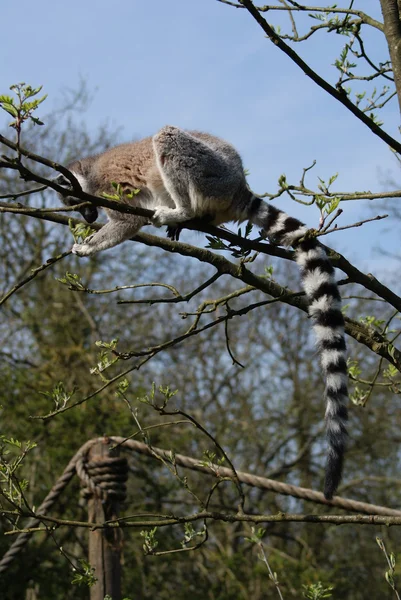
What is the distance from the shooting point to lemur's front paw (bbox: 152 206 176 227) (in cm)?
387

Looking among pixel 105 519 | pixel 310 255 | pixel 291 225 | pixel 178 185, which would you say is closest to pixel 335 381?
pixel 310 255

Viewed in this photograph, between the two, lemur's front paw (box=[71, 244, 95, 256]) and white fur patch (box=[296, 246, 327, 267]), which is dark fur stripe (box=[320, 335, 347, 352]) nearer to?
white fur patch (box=[296, 246, 327, 267])

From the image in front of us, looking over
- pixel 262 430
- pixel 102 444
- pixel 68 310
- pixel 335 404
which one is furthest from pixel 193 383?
pixel 335 404

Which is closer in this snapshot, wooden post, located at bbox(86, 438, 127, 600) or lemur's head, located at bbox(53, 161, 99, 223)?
wooden post, located at bbox(86, 438, 127, 600)

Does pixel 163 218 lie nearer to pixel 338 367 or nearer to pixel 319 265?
pixel 319 265

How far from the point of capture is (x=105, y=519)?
4.25 meters

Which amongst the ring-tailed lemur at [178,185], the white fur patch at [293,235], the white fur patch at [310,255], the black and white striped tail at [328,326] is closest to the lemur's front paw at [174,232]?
the ring-tailed lemur at [178,185]

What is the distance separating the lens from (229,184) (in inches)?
171

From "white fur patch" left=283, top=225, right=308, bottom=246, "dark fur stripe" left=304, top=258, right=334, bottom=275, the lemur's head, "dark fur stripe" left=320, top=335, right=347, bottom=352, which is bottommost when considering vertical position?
"dark fur stripe" left=320, top=335, right=347, bottom=352

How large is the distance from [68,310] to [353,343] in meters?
5.10

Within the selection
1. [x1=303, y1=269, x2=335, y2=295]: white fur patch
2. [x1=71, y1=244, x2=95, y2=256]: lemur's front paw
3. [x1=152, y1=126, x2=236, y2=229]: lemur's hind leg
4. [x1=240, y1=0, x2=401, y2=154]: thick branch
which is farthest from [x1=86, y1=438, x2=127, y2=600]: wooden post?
[x1=240, y1=0, x2=401, y2=154]: thick branch

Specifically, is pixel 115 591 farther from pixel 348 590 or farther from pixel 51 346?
pixel 348 590

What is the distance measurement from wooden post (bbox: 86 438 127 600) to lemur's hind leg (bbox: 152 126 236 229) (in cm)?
147

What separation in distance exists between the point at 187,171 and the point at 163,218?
526 millimetres
